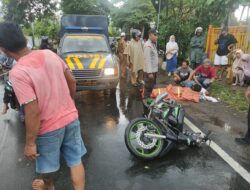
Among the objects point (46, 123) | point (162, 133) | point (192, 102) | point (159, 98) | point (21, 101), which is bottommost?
point (192, 102)

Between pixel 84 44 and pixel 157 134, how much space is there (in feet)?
Answer: 17.7

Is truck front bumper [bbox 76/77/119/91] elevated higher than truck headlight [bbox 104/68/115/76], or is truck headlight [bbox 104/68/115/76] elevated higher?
truck headlight [bbox 104/68/115/76]

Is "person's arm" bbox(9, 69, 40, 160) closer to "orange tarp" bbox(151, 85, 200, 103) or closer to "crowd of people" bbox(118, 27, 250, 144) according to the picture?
"crowd of people" bbox(118, 27, 250, 144)

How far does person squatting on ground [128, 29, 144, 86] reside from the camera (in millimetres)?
10102

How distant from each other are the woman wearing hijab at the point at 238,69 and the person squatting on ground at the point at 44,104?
309 inches

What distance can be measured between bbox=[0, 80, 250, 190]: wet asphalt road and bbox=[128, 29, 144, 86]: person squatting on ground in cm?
449

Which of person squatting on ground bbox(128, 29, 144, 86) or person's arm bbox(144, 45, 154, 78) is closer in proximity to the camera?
person's arm bbox(144, 45, 154, 78)

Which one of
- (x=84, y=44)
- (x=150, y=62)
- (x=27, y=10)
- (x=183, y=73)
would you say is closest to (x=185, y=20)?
(x=183, y=73)

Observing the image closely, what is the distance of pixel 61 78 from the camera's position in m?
2.67

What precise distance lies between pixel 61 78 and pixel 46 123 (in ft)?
1.33

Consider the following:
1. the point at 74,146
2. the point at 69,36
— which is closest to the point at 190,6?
the point at 69,36

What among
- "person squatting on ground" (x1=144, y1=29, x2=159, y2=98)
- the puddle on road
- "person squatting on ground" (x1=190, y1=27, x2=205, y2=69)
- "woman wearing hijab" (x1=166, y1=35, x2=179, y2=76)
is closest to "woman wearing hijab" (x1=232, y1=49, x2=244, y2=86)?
"person squatting on ground" (x1=190, y1=27, x2=205, y2=69)

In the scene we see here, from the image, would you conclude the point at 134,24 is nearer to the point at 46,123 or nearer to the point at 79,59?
the point at 79,59

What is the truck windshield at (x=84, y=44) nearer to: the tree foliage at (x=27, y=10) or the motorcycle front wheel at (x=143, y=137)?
the motorcycle front wheel at (x=143, y=137)
